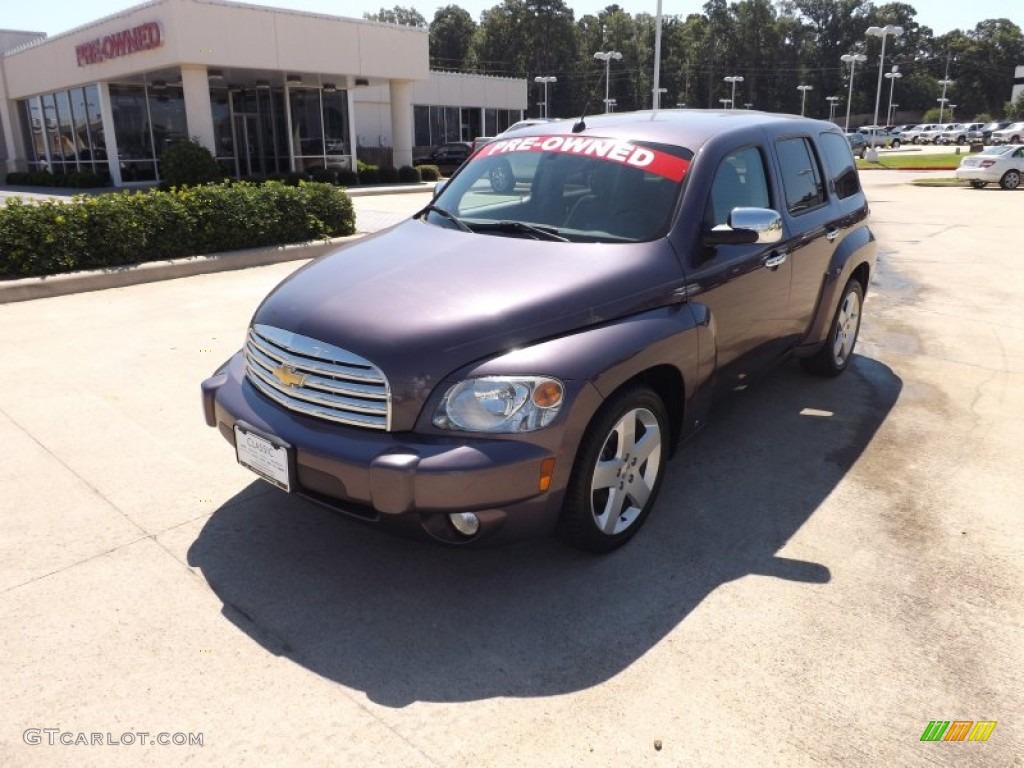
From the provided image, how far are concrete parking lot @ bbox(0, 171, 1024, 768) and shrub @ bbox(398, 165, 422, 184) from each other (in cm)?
2339

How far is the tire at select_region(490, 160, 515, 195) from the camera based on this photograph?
439cm

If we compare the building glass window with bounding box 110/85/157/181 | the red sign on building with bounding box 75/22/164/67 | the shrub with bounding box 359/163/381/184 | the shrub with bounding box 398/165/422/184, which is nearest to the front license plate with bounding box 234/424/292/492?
the red sign on building with bounding box 75/22/164/67

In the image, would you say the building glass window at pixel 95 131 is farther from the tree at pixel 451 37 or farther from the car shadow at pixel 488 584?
the tree at pixel 451 37

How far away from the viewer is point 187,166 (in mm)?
21703

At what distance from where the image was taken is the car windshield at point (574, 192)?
384 cm

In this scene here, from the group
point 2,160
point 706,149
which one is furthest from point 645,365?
point 2,160

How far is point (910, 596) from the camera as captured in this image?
131 inches

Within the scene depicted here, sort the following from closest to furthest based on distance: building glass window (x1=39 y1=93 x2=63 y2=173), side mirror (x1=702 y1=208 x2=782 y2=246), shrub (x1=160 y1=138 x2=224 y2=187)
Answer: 1. side mirror (x1=702 y1=208 x2=782 y2=246)
2. shrub (x1=160 y1=138 x2=224 y2=187)
3. building glass window (x1=39 y1=93 x2=63 y2=173)

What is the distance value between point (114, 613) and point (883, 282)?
952cm

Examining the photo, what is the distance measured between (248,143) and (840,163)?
86.9 feet

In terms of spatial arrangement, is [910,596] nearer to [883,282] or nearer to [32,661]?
[32,661]

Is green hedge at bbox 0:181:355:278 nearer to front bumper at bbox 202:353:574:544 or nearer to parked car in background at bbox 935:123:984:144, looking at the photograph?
→ front bumper at bbox 202:353:574:544

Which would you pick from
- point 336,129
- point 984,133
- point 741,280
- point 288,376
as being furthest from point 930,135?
point 288,376

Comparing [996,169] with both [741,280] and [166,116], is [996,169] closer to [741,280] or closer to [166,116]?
[741,280]
